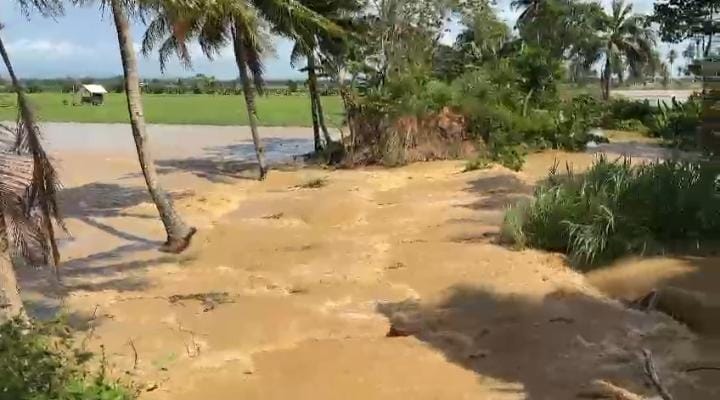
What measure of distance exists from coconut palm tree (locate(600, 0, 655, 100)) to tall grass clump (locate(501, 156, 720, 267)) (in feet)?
104

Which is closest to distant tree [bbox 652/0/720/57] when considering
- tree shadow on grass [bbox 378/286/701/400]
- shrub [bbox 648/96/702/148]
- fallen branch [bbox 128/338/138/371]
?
shrub [bbox 648/96/702/148]

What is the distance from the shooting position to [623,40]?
4328cm

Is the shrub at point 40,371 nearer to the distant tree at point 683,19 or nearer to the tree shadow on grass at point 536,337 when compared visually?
the tree shadow on grass at point 536,337

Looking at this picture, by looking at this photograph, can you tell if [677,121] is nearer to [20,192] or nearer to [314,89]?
[314,89]

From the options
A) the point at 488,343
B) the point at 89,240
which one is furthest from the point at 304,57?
the point at 488,343

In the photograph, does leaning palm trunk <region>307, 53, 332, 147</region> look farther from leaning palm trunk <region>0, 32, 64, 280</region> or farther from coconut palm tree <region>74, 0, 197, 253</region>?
leaning palm trunk <region>0, 32, 64, 280</region>

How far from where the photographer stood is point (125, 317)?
923 centimetres

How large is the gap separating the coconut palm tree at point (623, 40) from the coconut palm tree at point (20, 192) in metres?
37.6

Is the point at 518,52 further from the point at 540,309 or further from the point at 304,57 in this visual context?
the point at 540,309

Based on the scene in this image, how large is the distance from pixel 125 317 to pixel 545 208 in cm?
534

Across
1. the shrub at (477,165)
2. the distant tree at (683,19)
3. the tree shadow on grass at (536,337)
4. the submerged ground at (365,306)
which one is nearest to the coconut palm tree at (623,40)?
the distant tree at (683,19)

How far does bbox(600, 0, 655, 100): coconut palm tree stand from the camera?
42.2 metres

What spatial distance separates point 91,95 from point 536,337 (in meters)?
59.4

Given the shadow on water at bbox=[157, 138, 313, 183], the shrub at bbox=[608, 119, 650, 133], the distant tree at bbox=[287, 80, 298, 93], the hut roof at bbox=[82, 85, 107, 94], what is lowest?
the shadow on water at bbox=[157, 138, 313, 183]
